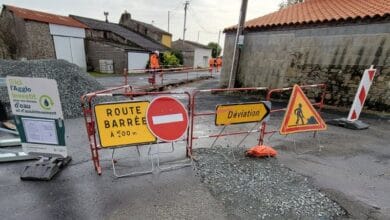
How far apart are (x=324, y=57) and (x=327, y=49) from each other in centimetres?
31

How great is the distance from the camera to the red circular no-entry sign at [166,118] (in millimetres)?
3701

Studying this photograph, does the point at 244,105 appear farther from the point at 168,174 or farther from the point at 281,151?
the point at 168,174

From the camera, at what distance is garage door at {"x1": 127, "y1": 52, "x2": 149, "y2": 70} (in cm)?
2520

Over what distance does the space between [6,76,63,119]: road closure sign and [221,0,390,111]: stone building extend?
9.40 meters

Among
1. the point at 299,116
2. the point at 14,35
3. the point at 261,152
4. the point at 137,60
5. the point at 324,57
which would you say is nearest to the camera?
the point at 261,152

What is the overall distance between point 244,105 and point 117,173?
2.51 meters

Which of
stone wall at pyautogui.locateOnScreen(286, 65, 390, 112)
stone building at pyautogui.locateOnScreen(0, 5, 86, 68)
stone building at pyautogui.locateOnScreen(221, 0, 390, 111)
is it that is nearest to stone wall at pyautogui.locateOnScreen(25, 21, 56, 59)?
stone building at pyautogui.locateOnScreen(0, 5, 86, 68)

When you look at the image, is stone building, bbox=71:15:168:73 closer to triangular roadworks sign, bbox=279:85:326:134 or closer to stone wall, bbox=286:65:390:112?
stone wall, bbox=286:65:390:112

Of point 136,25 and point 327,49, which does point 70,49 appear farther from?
point 327,49

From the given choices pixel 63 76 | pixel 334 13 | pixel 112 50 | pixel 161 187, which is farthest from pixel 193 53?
pixel 161 187

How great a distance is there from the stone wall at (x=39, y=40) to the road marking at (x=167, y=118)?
2249 cm

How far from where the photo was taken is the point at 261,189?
3.42 meters

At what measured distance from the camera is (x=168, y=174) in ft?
12.7

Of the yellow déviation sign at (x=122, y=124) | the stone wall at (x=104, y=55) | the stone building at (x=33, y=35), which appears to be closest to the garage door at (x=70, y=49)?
the stone building at (x=33, y=35)
